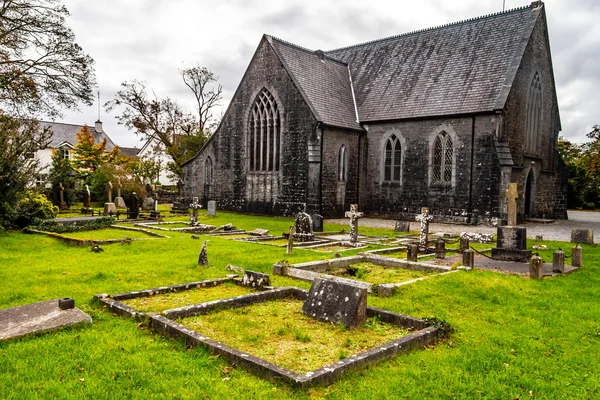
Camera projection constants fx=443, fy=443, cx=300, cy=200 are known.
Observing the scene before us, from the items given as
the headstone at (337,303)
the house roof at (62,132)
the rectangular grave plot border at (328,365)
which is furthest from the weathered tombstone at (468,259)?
the house roof at (62,132)

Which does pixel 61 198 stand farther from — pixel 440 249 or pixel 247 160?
pixel 440 249

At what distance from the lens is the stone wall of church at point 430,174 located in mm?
21844

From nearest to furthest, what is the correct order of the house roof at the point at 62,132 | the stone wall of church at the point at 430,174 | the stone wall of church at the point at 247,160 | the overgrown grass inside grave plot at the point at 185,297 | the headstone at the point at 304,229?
the overgrown grass inside grave plot at the point at 185,297 → the headstone at the point at 304,229 → the stone wall of church at the point at 430,174 → the stone wall of church at the point at 247,160 → the house roof at the point at 62,132

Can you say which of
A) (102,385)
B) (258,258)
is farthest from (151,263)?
(102,385)

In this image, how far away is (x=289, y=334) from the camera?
5.98m

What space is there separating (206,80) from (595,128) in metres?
32.7

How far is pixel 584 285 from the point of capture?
30.5ft

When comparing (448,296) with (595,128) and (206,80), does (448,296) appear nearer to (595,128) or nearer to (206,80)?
(595,128)

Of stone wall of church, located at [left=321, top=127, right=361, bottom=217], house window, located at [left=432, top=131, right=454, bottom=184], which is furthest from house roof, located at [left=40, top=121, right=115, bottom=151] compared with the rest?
house window, located at [left=432, top=131, right=454, bottom=184]

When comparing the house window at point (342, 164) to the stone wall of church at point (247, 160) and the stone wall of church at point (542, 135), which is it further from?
the stone wall of church at point (542, 135)

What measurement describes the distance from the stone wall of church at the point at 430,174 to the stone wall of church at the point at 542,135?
143 centimetres

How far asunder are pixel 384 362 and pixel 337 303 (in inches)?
64.1

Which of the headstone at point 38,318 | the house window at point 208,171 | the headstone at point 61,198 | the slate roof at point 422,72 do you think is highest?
the slate roof at point 422,72

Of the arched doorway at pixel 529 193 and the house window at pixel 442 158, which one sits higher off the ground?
the house window at pixel 442 158
